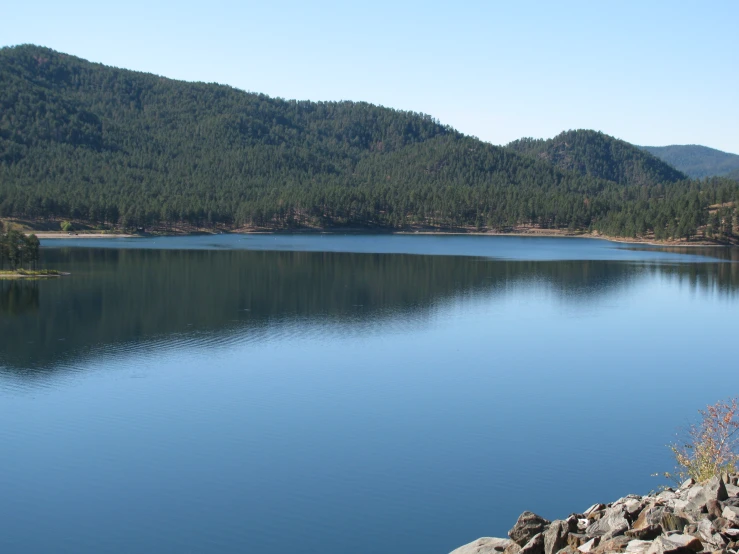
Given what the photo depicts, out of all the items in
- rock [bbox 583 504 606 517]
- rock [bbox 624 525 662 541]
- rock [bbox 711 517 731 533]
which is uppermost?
rock [bbox 711 517 731 533]

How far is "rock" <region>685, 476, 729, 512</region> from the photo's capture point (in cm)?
1395

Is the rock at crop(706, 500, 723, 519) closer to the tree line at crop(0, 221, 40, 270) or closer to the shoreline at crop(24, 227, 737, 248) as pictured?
the tree line at crop(0, 221, 40, 270)

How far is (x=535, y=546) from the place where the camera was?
1405cm

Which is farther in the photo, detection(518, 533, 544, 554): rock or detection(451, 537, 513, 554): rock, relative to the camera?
detection(451, 537, 513, 554): rock

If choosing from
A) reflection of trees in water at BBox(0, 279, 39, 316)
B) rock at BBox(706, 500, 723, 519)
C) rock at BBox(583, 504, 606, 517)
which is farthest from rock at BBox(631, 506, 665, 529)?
reflection of trees in water at BBox(0, 279, 39, 316)

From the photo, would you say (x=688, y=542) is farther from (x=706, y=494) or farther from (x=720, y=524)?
(x=706, y=494)

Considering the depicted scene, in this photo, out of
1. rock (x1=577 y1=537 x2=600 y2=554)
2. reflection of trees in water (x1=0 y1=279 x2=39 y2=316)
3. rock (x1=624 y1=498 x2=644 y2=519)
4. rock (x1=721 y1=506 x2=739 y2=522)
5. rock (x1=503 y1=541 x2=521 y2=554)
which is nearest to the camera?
rock (x1=721 y1=506 x2=739 y2=522)

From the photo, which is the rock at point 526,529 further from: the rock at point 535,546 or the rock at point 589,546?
the rock at point 589,546

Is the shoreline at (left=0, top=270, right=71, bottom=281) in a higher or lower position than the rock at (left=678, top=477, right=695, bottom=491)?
higher

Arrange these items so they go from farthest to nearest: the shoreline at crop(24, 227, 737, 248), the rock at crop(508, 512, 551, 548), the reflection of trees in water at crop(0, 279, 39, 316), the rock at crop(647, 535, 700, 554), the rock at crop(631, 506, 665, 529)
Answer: the shoreline at crop(24, 227, 737, 248)
the reflection of trees in water at crop(0, 279, 39, 316)
the rock at crop(508, 512, 551, 548)
the rock at crop(631, 506, 665, 529)
the rock at crop(647, 535, 700, 554)

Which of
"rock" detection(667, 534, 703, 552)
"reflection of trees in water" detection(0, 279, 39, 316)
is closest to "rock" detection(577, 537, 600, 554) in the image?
"rock" detection(667, 534, 703, 552)

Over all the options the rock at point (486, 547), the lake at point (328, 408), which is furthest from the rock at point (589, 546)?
the lake at point (328, 408)

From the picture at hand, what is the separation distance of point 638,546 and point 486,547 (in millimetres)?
3885

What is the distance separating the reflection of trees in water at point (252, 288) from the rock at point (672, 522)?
2994 centimetres
